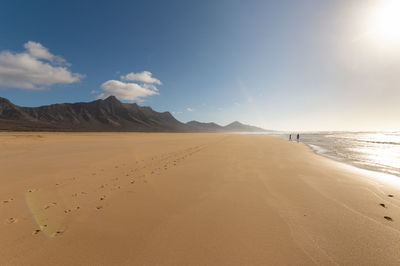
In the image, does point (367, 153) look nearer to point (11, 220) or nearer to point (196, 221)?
point (196, 221)

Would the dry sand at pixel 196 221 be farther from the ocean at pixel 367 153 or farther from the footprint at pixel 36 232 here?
the ocean at pixel 367 153

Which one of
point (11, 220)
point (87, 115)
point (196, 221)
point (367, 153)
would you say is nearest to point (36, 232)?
point (11, 220)

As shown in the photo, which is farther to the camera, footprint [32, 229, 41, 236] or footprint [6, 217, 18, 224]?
footprint [6, 217, 18, 224]

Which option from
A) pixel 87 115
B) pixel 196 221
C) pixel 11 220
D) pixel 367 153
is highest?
pixel 87 115

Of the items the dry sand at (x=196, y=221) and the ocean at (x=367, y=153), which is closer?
the dry sand at (x=196, y=221)

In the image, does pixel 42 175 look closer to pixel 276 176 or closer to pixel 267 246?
pixel 267 246

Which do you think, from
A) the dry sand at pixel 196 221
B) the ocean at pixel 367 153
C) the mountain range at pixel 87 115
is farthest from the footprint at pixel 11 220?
the mountain range at pixel 87 115

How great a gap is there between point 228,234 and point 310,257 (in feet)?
3.87

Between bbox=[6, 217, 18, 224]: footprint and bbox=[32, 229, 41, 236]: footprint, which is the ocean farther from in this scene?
bbox=[6, 217, 18, 224]: footprint

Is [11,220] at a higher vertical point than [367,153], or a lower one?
lower

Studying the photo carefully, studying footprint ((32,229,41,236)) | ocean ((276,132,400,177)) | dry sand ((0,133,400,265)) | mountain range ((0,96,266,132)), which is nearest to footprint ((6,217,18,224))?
dry sand ((0,133,400,265))

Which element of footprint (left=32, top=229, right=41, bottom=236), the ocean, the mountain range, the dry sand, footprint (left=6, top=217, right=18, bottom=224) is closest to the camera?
the dry sand

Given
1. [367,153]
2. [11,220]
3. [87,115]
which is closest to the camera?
[11,220]

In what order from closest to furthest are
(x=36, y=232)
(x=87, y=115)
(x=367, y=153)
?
(x=36, y=232)
(x=367, y=153)
(x=87, y=115)
